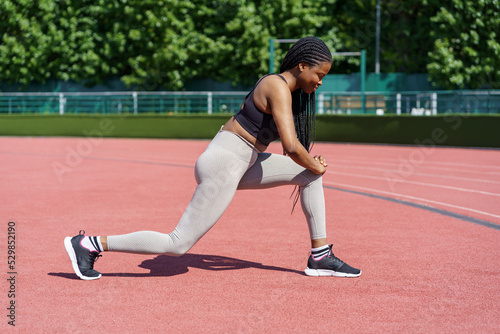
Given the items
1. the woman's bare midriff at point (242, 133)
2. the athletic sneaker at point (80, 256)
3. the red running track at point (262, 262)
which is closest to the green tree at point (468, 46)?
the red running track at point (262, 262)

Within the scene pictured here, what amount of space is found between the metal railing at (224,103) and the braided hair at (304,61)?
1920 cm

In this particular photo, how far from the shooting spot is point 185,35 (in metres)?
41.2

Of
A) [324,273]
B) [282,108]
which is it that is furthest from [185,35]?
[282,108]

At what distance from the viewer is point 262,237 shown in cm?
746

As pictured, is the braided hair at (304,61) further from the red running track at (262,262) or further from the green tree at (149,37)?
the green tree at (149,37)

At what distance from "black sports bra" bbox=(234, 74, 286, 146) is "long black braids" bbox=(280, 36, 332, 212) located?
278mm

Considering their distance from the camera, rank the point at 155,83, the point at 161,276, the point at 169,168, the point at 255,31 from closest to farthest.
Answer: the point at 161,276 < the point at 169,168 < the point at 255,31 < the point at 155,83

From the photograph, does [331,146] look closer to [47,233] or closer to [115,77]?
[47,233]

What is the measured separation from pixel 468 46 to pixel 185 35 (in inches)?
605

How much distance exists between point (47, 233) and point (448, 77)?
103 ft

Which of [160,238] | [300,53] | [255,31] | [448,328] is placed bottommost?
[448,328]

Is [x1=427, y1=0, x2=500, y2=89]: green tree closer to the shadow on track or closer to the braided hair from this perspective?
the shadow on track

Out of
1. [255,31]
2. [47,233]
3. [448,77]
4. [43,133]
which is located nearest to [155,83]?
[255,31]

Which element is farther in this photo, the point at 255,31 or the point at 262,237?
the point at 255,31
